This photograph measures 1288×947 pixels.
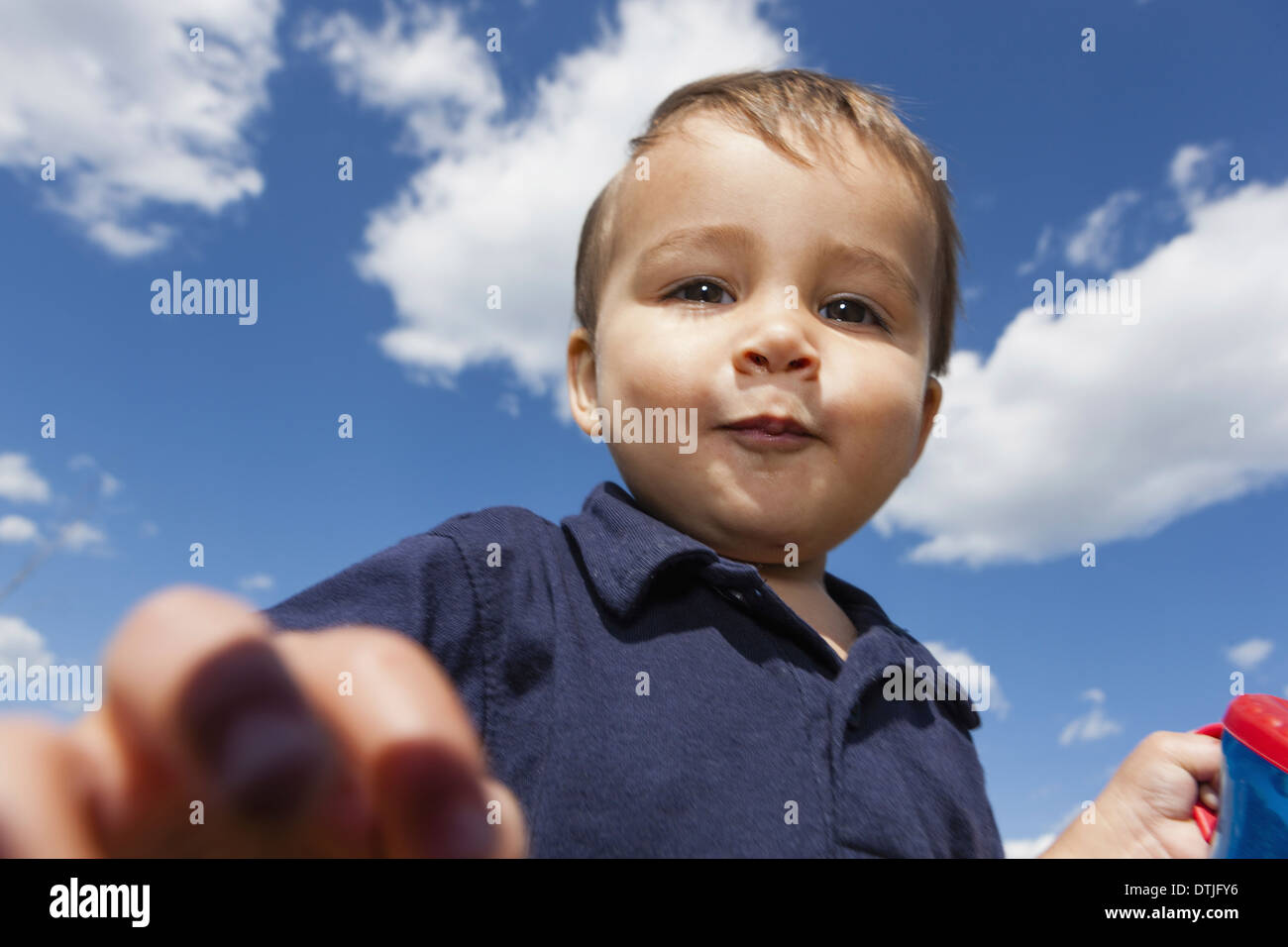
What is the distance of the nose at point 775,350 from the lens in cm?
157

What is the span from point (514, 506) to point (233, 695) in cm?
107

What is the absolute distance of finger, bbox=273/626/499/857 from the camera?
1.65ft

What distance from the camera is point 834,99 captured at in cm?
203

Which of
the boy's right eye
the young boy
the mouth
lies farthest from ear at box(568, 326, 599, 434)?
the mouth

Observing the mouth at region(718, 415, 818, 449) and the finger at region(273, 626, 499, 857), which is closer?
the finger at region(273, 626, 499, 857)

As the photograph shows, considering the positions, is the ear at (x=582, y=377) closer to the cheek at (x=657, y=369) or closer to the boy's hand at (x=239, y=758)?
the cheek at (x=657, y=369)

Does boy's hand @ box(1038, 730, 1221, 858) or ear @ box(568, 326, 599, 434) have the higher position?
ear @ box(568, 326, 599, 434)

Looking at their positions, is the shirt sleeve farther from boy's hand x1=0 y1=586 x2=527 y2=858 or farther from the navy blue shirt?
boy's hand x1=0 y1=586 x2=527 y2=858

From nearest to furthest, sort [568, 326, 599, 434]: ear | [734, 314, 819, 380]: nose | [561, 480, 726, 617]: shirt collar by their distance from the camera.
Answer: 1. [561, 480, 726, 617]: shirt collar
2. [734, 314, 819, 380]: nose
3. [568, 326, 599, 434]: ear

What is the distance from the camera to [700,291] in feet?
5.65
